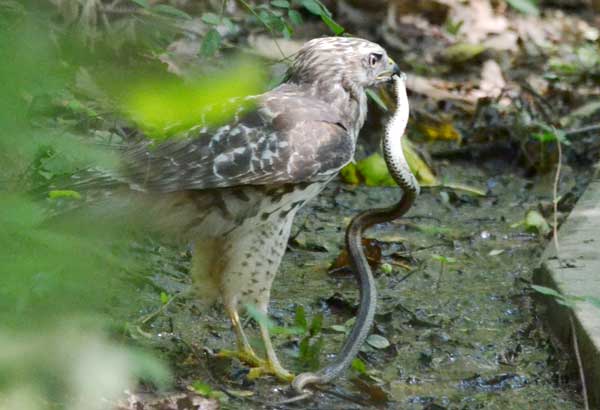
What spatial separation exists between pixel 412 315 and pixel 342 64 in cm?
115

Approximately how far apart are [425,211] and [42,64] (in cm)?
520

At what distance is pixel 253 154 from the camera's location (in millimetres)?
4047

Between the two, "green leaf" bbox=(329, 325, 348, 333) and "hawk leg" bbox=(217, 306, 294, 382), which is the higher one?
"hawk leg" bbox=(217, 306, 294, 382)

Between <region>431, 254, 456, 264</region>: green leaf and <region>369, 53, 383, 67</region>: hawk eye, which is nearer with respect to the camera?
<region>369, 53, 383, 67</region>: hawk eye

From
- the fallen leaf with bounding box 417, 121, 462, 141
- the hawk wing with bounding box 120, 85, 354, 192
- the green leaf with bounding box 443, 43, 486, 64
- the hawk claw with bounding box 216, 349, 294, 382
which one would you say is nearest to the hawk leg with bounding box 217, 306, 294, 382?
the hawk claw with bounding box 216, 349, 294, 382

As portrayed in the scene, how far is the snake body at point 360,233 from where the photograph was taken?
Result: 4.14 meters

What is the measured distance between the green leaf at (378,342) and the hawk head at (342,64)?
3.43ft

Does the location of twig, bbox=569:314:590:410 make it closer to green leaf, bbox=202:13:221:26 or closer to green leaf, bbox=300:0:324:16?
green leaf, bbox=300:0:324:16

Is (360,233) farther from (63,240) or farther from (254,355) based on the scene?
(63,240)

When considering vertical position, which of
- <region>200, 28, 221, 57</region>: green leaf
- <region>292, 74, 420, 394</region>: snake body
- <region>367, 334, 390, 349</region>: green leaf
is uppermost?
<region>200, 28, 221, 57</region>: green leaf

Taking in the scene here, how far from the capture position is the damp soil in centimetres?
417

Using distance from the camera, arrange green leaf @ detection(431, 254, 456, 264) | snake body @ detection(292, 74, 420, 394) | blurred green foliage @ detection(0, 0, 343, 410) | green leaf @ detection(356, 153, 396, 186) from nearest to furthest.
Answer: blurred green foliage @ detection(0, 0, 343, 410)
snake body @ detection(292, 74, 420, 394)
green leaf @ detection(431, 254, 456, 264)
green leaf @ detection(356, 153, 396, 186)

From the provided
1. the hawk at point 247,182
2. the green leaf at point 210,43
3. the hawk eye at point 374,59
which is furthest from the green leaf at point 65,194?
the hawk eye at point 374,59

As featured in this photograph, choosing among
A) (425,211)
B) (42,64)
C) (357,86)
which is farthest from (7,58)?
(425,211)
